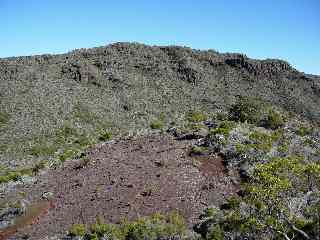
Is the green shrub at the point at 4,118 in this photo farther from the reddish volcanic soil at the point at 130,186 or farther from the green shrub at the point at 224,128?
the green shrub at the point at 224,128

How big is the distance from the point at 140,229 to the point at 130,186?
575 cm

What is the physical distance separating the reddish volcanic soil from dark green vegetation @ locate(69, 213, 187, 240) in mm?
944

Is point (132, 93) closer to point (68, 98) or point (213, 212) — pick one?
point (68, 98)

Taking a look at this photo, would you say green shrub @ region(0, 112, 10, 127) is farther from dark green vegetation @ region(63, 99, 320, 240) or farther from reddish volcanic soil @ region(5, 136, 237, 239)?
dark green vegetation @ region(63, 99, 320, 240)

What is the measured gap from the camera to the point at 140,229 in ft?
84.0

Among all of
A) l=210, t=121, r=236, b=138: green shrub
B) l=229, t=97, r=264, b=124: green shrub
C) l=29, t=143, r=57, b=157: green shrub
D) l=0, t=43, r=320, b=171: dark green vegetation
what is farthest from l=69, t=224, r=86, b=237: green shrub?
l=29, t=143, r=57, b=157: green shrub

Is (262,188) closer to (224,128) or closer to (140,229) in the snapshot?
(140,229)

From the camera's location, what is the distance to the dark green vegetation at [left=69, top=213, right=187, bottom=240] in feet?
83.6

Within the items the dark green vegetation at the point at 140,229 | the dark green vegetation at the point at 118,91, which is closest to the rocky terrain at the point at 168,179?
the dark green vegetation at the point at 140,229

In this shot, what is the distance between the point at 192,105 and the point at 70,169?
181 ft

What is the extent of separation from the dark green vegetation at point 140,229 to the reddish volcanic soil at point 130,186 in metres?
0.94

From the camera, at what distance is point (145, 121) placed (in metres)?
80.7

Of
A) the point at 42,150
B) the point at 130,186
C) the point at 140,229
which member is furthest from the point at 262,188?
the point at 42,150

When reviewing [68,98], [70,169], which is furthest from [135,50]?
[70,169]
